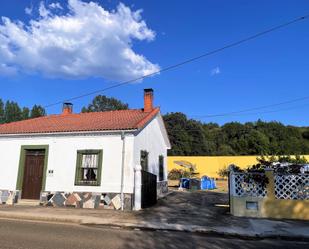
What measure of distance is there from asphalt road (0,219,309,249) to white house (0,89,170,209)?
514cm

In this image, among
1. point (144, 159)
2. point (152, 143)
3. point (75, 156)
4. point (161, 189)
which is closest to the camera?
point (75, 156)

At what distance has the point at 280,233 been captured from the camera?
31.5ft

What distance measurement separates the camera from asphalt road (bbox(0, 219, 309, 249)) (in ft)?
25.3

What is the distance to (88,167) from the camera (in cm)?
1614

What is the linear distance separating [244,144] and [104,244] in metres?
58.0

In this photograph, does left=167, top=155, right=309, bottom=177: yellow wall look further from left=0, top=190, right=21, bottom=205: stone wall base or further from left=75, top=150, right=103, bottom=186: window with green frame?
left=0, top=190, right=21, bottom=205: stone wall base

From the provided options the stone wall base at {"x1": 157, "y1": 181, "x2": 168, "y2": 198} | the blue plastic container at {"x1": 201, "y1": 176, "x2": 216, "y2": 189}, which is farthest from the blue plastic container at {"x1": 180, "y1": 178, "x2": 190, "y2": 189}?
the stone wall base at {"x1": 157, "y1": 181, "x2": 168, "y2": 198}

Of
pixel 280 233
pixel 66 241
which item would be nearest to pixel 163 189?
pixel 280 233

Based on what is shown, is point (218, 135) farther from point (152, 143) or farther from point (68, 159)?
point (68, 159)

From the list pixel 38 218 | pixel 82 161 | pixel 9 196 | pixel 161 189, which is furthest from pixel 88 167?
pixel 161 189

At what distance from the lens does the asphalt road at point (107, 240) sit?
25.3 feet

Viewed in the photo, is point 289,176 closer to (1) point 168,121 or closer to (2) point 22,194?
(2) point 22,194

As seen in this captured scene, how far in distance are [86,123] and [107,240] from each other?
10.2 meters

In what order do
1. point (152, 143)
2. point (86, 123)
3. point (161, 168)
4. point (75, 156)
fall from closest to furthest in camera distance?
point (75, 156), point (86, 123), point (152, 143), point (161, 168)
